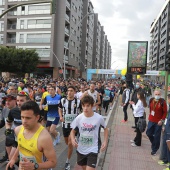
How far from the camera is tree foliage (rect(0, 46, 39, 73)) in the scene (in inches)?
1496

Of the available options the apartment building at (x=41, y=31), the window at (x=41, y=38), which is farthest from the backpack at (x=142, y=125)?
the window at (x=41, y=38)

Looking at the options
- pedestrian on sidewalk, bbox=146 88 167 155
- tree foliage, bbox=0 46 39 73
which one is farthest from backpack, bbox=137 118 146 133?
tree foliage, bbox=0 46 39 73

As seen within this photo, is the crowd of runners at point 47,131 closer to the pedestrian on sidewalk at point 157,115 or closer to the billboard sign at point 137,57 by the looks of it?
the pedestrian on sidewalk at point 157,115

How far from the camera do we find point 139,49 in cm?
1628

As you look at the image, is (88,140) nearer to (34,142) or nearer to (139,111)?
(34,142)

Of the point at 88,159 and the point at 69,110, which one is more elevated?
the point at 69,110

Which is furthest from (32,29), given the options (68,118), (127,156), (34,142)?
(34,142)

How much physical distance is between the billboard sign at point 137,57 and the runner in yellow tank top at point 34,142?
44.6 ft

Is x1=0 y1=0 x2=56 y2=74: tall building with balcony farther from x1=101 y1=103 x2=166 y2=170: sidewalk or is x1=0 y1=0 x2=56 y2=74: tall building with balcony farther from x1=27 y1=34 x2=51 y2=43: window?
x1=101 y1=103 x2=166 y2=170: sidewalk

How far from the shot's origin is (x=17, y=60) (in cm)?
3838

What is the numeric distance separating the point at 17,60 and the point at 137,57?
89.0 ft

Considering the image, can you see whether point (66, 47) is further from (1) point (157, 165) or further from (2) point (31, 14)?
(1) point (157, 165)

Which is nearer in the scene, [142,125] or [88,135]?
[88,135]

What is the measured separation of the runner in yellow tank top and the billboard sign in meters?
13.6
